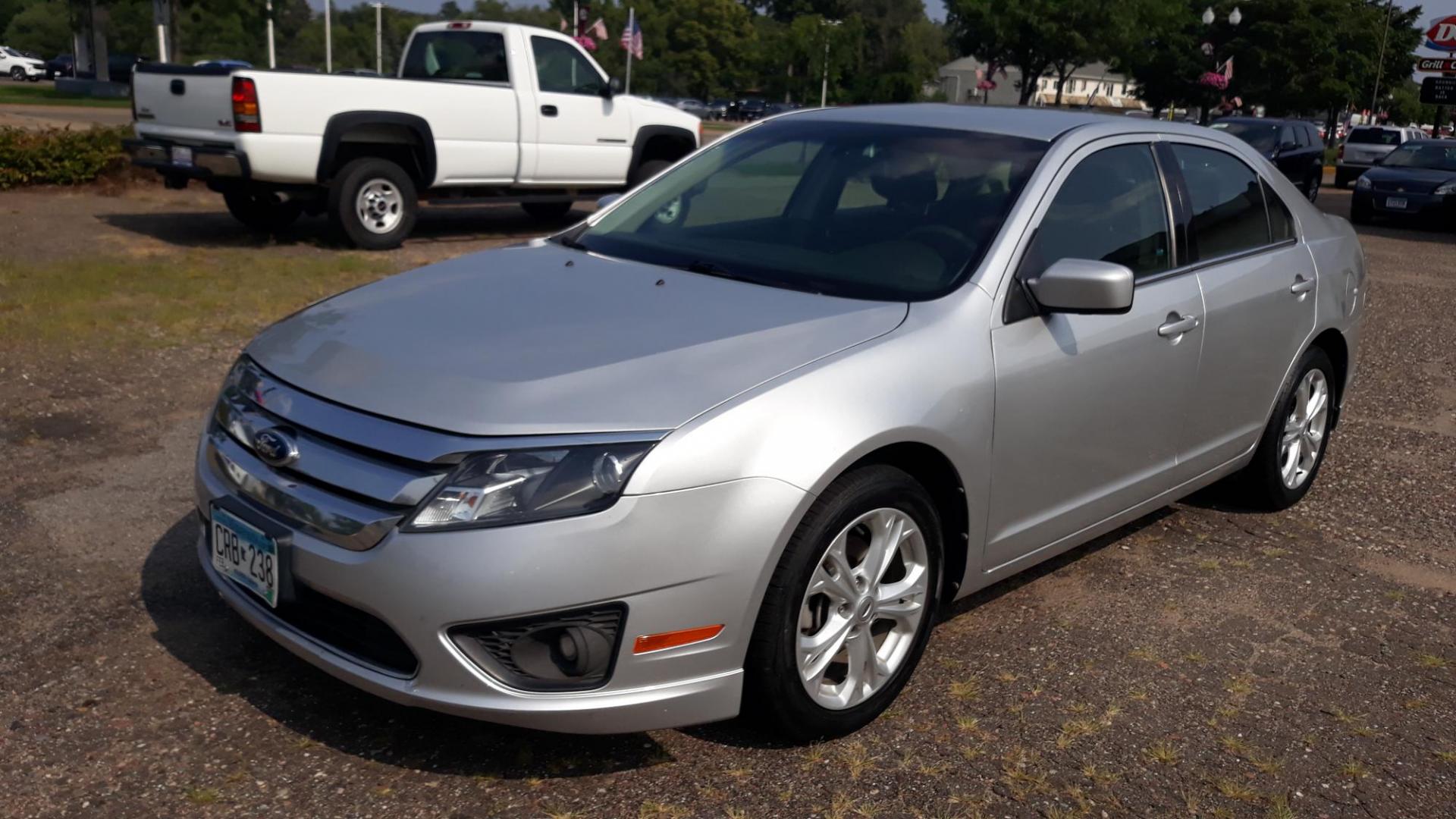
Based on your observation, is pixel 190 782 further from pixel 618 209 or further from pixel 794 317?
pixel 618 209

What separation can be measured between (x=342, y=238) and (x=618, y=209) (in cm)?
768

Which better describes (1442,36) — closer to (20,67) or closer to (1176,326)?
(1176,326)

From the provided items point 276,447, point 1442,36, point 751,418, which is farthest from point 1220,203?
point 1442,36

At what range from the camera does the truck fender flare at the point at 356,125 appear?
35.4 feet

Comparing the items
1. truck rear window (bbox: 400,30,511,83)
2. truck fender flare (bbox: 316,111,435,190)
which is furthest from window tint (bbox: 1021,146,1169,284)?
truck rear window (bbox: 400,30,511,83)

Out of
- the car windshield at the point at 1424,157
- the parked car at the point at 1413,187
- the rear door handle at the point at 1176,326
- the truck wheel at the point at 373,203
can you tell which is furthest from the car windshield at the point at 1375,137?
the rear door handle at the point at 1176,326

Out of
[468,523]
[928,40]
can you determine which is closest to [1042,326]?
[468,523]

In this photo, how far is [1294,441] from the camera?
5.36m

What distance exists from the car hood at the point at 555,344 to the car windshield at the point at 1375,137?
31.7m

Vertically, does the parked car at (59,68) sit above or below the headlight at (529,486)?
above

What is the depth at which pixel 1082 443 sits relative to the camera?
13.0ft

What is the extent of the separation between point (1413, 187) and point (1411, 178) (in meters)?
0.23

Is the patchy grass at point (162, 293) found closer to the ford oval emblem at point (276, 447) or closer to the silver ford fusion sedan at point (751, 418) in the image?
the silver ford fusion sedan at point (751, 418)

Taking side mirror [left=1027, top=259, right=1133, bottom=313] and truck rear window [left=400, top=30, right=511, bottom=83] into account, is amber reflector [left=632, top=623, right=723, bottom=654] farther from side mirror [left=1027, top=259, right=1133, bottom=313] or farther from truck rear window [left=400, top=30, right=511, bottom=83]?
truck rear window [left=400, top=30, right=511, bottom=83]
